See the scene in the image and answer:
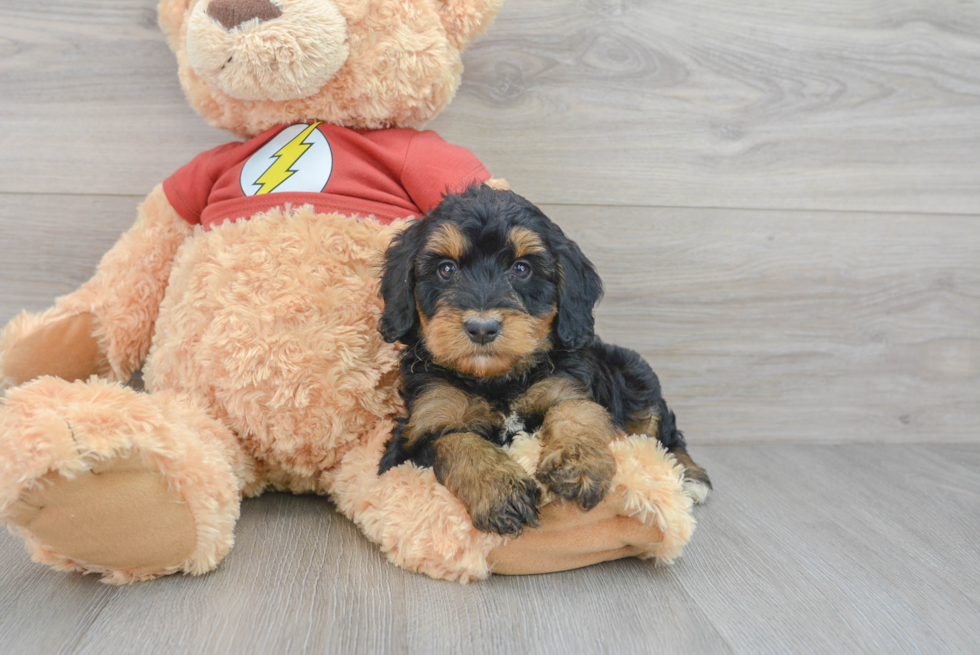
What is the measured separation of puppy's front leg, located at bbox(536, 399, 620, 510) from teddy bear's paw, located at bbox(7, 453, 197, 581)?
734mm

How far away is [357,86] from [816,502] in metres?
1.75

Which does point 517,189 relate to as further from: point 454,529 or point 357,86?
point 454,529

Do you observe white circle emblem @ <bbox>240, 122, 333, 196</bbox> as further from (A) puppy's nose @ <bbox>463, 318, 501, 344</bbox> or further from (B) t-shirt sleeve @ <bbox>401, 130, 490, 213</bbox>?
(A) puppy's nose @ <bbox>463, 318, 501, 344</bbox>

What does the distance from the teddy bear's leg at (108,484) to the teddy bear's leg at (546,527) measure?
39 centimetres

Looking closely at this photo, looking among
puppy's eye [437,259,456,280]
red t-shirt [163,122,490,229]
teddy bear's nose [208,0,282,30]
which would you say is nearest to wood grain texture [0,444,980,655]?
puppy's eye [437,259,456,280]

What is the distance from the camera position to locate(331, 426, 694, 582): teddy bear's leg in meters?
1.45

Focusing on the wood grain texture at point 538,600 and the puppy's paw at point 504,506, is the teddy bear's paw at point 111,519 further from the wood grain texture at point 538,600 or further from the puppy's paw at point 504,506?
the puppy's paw at point 504,506

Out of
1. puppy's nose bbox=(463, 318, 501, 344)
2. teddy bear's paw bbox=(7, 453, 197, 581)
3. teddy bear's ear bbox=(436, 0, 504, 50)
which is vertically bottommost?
teddy bear's paw bbox=(7, 453, 197, 581)

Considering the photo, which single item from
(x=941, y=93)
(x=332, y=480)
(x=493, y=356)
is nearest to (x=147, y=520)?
(x=332, y=480)

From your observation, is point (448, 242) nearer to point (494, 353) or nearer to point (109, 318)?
point (494, 353)

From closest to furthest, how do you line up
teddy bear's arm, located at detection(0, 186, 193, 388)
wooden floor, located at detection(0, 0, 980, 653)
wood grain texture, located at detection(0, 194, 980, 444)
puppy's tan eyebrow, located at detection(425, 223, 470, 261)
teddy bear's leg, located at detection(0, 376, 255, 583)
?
teddy bear's leg, located at detection(0, 376, 255, 583)
puppy's tan eyebrow, located at detection(425, 223, 470, 261)
teddy bear's arm, located at detection(0, 186, 193, 388)
wooden floor, located at detection(0, 0, 980, 653)
wood grain texture, located at detection(0, 194, 980, 444)

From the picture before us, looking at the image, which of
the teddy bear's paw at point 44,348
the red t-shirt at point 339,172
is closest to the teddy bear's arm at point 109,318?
the teddy bear's paw at point 44,348

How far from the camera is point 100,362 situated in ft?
6.52

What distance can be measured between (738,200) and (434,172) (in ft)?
3.87
